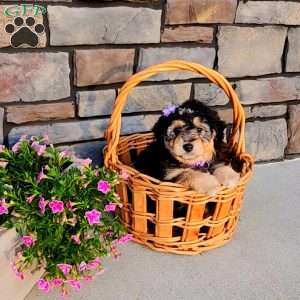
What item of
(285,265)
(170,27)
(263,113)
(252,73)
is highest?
(170,27)

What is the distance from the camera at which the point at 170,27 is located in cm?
170

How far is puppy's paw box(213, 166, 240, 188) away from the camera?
4.24 feet

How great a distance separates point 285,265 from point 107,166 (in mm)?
601

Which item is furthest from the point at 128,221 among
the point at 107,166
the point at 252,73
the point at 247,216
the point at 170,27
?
the point at 252,73

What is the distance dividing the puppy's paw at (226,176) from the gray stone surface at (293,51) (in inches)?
32.0

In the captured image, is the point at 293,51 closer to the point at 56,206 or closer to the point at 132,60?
the point at 132,60

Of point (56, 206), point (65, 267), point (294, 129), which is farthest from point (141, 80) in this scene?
point (294, 129)

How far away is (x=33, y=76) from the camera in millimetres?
1589

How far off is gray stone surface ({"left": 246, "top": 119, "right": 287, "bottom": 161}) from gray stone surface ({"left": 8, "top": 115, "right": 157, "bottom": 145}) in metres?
0.47

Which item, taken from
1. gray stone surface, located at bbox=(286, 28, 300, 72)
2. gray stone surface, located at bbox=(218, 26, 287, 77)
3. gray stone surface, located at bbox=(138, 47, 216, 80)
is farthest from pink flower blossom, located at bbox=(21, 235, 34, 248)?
gray stone surface, located at bbox=(286, 28, 300, 72)

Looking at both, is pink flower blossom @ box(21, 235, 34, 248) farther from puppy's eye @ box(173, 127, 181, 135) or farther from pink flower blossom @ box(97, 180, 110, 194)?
puppy's eye @ box(173, 127, 181, 135)

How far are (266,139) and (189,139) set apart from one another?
0.84 meters

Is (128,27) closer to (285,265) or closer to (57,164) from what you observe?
(57,164)

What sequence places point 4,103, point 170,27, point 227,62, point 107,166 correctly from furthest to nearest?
point 227,62 → point 170,27 → point 4,103 → point 107,166
